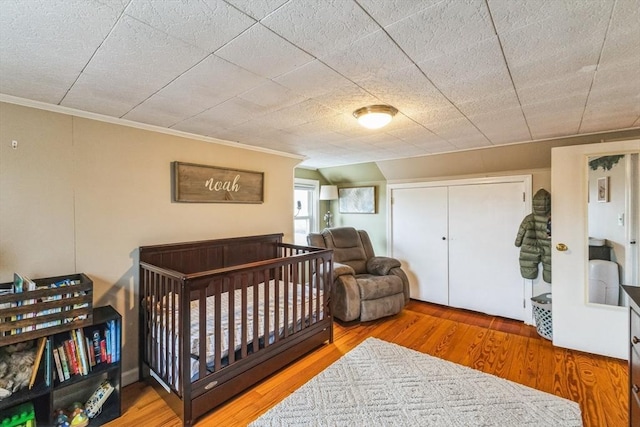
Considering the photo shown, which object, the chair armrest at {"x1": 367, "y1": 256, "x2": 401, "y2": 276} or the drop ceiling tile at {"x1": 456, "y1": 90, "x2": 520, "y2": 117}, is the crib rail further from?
the drop ceiling tile at {"x1": 456, "y1": 90, "x2": 520, "y2": 117}

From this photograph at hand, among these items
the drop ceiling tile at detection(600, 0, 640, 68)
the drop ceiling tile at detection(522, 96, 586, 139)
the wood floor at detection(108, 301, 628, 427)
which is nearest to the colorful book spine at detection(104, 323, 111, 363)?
the wood floor at detection(108, 301, 628, 427)

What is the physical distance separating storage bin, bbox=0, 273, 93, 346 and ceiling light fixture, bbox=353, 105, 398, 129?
1.97m

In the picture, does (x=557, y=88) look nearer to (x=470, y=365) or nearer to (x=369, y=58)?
(x=369, y=58)

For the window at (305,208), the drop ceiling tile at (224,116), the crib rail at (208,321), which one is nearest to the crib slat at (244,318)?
the crib rail at (208,321)

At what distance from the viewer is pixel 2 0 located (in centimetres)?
91

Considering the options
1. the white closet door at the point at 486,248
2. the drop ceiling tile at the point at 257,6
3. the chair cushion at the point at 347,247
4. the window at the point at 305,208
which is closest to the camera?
the drop ceiling tile at the point at 257,6

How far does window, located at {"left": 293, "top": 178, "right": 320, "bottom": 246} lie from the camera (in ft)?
15.3

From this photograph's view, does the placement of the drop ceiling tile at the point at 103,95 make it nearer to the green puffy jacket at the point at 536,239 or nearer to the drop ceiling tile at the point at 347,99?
the drop ceiling tile at the point at 347,99

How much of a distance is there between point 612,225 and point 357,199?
9.64 ft

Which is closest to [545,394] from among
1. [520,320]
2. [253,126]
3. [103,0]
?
[520,320]

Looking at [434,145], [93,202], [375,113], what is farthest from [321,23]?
[434,145]

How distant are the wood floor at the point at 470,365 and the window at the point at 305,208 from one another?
1.94 m

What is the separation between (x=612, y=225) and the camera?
249 centimetres

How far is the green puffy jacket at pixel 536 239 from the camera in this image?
9.96 ft
